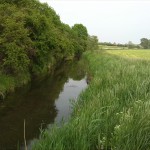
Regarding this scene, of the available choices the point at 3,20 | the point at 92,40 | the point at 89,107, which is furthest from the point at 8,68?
the point at 92,40

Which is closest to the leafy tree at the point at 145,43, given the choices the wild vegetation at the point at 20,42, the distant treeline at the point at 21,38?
the distant treeline at the point at 21,38

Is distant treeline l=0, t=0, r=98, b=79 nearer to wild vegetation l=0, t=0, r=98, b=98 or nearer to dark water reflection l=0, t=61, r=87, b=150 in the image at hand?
wild vegetation l=0, t=0, r=98, b=98

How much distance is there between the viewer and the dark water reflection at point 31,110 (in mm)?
11379

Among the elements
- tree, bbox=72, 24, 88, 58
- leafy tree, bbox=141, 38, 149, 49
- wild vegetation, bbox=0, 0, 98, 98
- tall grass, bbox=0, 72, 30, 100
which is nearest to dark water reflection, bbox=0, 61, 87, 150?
tall grass, bbox=0, 72, 30, 100

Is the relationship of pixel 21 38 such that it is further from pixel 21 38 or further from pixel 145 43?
pixel 145 43

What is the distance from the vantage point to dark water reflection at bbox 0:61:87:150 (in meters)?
11.4

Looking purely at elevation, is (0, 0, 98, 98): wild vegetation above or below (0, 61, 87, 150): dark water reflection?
above

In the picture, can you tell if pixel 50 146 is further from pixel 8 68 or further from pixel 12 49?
pixel 8 68

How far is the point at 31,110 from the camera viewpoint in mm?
15688

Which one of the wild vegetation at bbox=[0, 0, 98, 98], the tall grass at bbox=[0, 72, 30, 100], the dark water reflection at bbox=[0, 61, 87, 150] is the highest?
the wild vegetation at bbox=[0, 0, 98, 98]

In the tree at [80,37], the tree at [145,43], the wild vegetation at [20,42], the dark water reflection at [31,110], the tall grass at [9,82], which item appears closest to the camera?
the dark water reflection at [31,110]

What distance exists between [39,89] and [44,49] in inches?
138

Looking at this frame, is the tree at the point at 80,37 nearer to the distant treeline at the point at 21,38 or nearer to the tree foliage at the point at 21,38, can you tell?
the distant treeline at the point at 21,38

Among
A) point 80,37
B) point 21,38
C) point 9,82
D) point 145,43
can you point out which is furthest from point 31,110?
point 145,43
